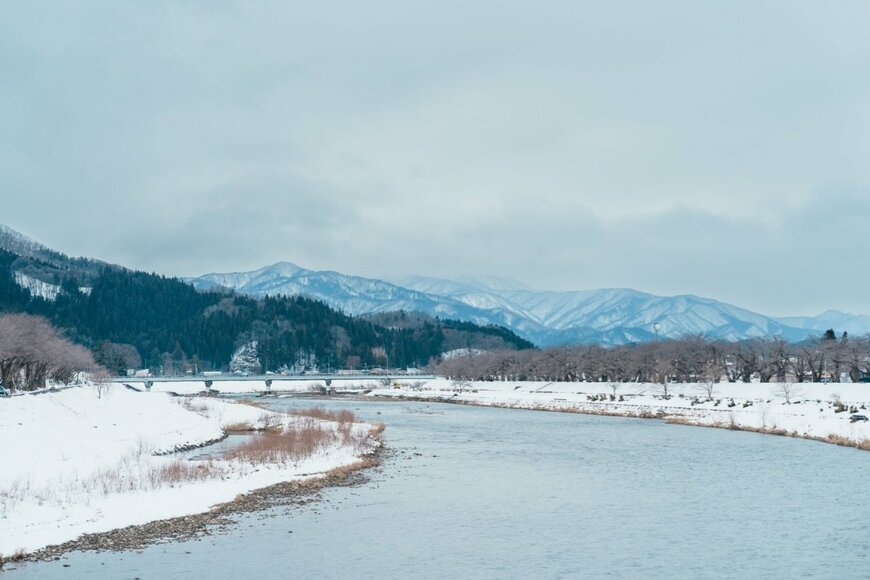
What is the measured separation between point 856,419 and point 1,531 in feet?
192

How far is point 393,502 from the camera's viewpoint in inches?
1261

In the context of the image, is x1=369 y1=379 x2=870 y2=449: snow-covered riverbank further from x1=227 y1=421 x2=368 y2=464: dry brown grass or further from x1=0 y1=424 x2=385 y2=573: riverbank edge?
x1=0 y1=424 x2=385 y2=573: riverbank edge

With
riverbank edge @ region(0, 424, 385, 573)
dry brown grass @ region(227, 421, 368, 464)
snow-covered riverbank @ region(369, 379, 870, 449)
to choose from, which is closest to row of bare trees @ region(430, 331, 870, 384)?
snow-covered riverbank @ region(369, 379, 870, 449)

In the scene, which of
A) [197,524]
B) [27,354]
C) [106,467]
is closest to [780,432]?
[106,467]

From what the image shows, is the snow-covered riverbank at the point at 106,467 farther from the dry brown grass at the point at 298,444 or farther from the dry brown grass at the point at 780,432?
the dry brown grass at the point at 780,432

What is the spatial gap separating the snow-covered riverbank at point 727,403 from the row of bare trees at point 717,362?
3.82 m

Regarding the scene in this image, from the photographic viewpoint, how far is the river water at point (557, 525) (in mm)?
21484

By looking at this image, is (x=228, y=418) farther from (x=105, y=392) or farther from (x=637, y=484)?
(x=637, y=484)

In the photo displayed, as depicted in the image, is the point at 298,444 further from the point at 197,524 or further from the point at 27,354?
the point at 27,354

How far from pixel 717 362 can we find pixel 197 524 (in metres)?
100

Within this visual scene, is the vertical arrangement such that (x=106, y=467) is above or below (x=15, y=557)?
above

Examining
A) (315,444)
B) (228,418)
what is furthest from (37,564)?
(228,418)

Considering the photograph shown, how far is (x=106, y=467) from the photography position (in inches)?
1471

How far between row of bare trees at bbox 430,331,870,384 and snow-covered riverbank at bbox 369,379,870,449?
3.82 metres
